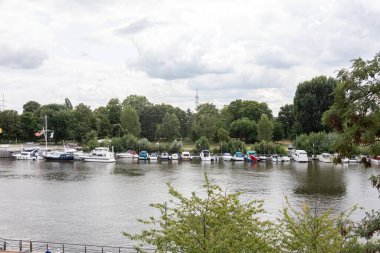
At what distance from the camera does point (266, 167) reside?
92.1m

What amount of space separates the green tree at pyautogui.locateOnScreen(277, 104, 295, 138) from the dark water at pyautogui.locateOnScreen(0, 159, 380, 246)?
45076 mm

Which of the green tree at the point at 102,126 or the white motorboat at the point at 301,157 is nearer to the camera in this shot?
the white motorboat at the point at 301,157

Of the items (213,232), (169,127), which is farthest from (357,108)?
(169,127)

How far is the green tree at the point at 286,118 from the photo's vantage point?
139425 millimetres

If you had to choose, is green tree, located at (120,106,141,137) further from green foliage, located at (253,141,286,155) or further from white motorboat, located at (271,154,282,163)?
white motorboat, located at (271,154,282,163)

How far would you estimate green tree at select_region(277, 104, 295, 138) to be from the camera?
457 ft

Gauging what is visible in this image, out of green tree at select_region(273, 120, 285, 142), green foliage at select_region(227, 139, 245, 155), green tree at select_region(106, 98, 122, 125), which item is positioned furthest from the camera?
green tree at select_region(106, 98, 122, 125)

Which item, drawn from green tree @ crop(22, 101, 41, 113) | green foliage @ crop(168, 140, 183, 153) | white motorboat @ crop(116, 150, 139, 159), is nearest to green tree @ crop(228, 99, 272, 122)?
green foliage @ crop(168, 140, 183, 153)

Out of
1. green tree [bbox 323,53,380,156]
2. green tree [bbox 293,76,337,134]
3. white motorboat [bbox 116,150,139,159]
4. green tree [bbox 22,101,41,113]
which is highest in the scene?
green tree [bbox 22,101,41,113]

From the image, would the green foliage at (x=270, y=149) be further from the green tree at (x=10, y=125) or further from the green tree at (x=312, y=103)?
the green tree at (x=10, y=125)

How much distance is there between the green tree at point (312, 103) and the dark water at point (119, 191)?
85.9 feet

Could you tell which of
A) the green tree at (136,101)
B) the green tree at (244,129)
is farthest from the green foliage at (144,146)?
the green tree at (136,101)

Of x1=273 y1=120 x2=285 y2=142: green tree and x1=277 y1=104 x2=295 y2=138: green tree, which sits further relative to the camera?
x1=277 y1=104 x2=295 y2=138: green tree

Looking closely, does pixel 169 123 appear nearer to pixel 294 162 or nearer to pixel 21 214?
pixel 294 162
